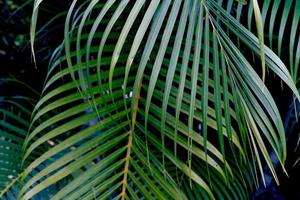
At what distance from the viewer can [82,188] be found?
34.7 inches

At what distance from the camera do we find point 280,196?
4.19ft

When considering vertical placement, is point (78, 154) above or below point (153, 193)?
above

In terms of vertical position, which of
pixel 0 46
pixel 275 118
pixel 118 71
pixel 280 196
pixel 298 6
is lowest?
pixel 280 196

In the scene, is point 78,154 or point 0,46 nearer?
point 78,154

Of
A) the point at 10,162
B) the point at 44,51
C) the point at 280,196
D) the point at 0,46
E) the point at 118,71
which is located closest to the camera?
the point at 118,71

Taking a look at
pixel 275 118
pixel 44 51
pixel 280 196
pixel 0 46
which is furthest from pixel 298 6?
pixel 0 46

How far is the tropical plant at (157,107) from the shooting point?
650mm

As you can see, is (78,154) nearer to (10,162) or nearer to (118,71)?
(118,71)

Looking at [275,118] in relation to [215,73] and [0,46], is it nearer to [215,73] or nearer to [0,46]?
[215,73]

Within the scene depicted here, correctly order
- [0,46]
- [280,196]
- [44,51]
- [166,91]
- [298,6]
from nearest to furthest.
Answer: [166,91] → [298,6] → [280,196] → [44,51] → [0,46]

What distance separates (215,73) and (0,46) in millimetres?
1372

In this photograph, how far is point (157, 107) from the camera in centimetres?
94

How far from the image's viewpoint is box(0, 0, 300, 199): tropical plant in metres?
0.65

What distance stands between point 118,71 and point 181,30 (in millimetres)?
361
